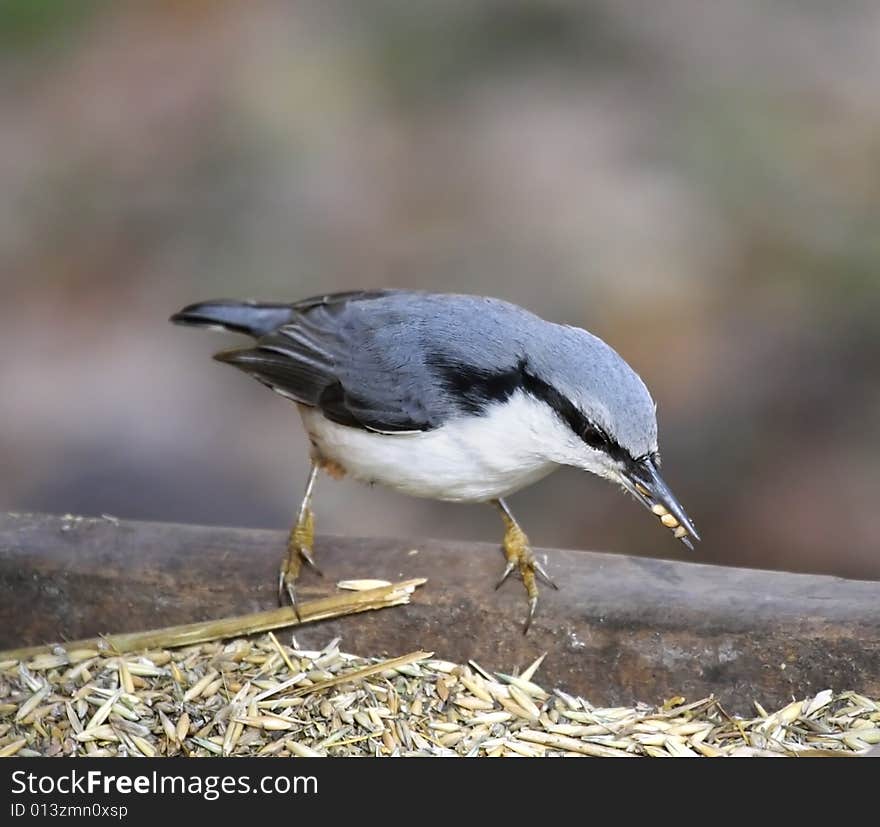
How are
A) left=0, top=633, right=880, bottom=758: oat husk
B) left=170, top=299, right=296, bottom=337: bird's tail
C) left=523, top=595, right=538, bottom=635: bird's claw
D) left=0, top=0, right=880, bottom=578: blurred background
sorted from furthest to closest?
left=0, top=0, right=880, bottom=578: blurred background
left=170, top=299, right=296, bottom=337: bird's tail
left=523, top=595, right=538, bottom=635: bird's claw
left=0, top=633, right=880, bottom=758: oat husk

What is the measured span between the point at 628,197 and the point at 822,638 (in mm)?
3973

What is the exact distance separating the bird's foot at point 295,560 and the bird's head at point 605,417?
601mm

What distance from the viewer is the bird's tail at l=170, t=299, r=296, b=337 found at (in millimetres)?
3434

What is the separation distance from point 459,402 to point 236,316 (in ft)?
2.88

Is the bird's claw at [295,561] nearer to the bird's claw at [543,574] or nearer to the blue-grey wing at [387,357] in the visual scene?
the blue-grey wing at [387,357]

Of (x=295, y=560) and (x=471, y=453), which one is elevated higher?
(x=471, y=453)

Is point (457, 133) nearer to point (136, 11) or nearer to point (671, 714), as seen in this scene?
point (136, 11)

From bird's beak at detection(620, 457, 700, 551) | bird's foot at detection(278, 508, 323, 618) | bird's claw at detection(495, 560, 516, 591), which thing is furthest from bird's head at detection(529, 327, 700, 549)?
bird's foot at detection(278, 508, 323, 618)

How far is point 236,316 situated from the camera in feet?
11.4

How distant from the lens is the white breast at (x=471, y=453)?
2709mm

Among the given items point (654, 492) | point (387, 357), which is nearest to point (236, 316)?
point (387, 357)

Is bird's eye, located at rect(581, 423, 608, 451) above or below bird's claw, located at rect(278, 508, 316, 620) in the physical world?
above

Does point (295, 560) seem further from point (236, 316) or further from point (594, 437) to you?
point (236, 316)

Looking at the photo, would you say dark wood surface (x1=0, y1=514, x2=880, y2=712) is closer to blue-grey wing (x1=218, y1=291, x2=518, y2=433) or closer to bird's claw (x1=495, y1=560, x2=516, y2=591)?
bird's claw (x1=495, y1=560, x2=516, y2=591)
